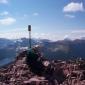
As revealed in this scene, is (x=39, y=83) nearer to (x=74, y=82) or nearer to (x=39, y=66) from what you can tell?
(x=74, y=82)

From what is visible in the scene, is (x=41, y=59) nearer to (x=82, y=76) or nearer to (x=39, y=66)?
(x=39, y=66)

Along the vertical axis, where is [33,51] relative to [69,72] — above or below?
above

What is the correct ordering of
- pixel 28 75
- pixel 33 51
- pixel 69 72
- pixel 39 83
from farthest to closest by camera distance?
pixel 33 51 < pixel 69 72 < pixel 28 75 < pixel 39 83

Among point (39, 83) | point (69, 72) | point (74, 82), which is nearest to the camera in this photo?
point (39, 83)

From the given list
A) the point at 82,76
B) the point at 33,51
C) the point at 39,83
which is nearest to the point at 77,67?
the point at 82,76

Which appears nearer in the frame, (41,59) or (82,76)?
(82,76)

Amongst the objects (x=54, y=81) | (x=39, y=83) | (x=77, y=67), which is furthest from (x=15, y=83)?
(x=77, y=67)
